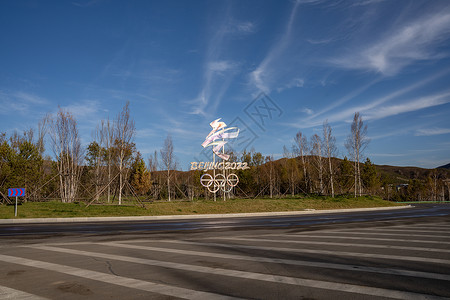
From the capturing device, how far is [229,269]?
620 cm

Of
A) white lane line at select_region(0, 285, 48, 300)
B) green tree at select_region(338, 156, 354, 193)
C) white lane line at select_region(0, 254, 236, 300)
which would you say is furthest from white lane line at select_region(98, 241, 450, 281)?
green tree at select_region(338, 156, 354, 193)

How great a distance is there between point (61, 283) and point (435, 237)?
443 inches

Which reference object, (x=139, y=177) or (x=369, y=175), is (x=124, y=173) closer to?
(x=139, y=177)

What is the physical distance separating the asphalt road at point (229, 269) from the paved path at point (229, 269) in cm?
2

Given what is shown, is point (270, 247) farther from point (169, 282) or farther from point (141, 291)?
point (141, 291)

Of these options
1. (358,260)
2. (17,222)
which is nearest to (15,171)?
(17,222)

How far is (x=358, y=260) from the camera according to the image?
6.92 metres

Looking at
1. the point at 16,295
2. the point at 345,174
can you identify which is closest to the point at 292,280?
the point at 16,295

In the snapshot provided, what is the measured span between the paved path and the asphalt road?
15 millimetres

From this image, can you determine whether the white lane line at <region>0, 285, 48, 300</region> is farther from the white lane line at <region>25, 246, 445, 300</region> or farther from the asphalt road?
the white lane line at <region>25, 246, 445, 300</region>

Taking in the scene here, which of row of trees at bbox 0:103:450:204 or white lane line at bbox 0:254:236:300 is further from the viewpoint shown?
row of trees at bbox 0:103:450:204

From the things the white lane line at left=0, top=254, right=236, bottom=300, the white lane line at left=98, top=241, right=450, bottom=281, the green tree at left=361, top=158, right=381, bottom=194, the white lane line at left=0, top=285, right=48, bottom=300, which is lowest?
the white lane line at left=98, top=241, right=450, bottom=281

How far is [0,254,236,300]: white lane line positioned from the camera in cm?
457

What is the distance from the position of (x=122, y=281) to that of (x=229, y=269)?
2051 mm
